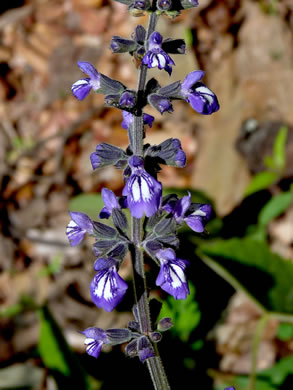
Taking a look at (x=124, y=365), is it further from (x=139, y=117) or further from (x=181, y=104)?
(x=181, y=104)

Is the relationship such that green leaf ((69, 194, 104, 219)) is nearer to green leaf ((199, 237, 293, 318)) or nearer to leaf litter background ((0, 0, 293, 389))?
leaf litter background ((0, 0, 293, 389))

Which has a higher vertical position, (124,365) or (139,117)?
(139,117)

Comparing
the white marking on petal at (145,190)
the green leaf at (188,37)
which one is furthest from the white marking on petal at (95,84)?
the green leaf at (188,37)

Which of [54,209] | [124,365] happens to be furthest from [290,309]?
[54,209]

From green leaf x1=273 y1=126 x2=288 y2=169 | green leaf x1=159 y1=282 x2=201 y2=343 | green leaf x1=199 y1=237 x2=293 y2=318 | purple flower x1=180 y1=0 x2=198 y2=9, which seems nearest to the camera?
purple flower x1=180 y1=0 x2=198 y2=9

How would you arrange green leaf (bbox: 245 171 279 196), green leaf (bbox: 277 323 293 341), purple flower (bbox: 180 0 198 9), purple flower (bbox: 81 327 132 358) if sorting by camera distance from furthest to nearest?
green leaf (bbox: 245 171 279 196) < green leaf (bbox: 277 323 293 341) < purple flower (bbox: 81 327 132 358) < purple flower (bbox: 180 0 198 9)

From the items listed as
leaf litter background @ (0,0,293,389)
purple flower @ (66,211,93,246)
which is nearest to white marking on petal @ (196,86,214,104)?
purple flower @ (66,211,93,246)

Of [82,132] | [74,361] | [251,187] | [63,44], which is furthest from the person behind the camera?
[63,44]
